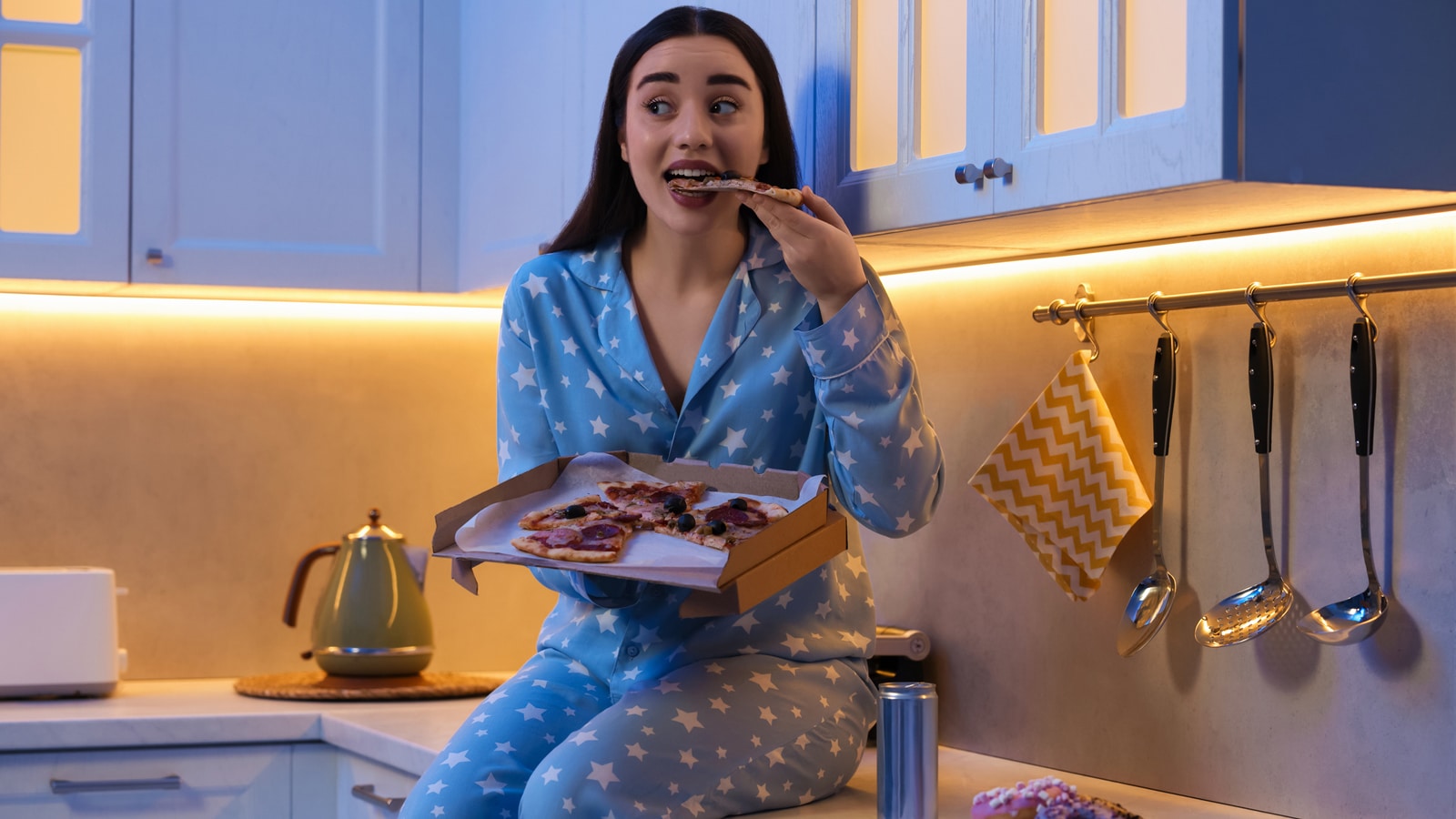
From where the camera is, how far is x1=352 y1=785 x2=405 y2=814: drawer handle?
1811 mm

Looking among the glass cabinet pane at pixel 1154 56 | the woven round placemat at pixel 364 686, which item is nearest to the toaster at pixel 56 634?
the woven round placemat at pixel 364 686

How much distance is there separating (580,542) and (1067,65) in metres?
0.60

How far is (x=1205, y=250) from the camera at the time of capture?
1.59m

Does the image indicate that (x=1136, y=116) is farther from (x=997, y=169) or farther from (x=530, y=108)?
(x=530, y=108)

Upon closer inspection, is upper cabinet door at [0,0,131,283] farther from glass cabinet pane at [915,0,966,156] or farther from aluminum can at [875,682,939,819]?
aluminum can at [875,682,939,819]

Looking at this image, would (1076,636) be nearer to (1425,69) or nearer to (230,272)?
(1425,69)

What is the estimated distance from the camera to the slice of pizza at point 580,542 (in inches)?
50.0

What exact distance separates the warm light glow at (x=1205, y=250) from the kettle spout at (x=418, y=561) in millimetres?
857

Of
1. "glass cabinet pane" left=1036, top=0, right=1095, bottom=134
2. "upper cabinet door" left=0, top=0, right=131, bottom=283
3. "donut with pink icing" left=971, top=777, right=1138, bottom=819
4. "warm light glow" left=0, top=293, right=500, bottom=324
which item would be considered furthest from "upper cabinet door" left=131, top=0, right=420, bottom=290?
"donut with pink icing" left=971, top=777, right=1138, bottom=819

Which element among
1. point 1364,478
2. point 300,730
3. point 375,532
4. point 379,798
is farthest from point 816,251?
point 375,532

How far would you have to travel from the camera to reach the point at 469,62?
7.82 ft

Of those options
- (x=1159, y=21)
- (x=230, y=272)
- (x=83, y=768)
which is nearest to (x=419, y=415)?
(x=230, y=272)

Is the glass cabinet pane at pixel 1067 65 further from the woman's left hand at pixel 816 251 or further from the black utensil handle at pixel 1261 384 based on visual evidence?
the black utensil handle at pixel 1261 384

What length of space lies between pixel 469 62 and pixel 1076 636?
51.3 inches
